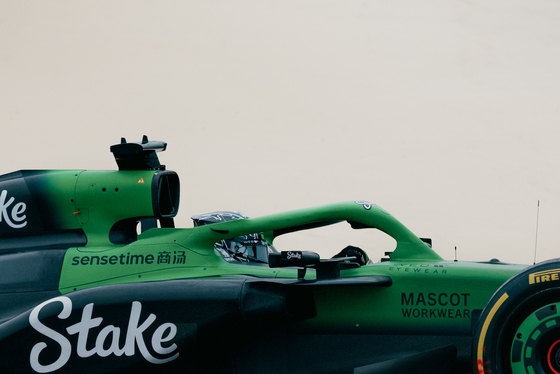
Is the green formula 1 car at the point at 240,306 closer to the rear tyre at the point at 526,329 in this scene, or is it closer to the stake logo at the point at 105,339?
the stake logo at the point at 105,339

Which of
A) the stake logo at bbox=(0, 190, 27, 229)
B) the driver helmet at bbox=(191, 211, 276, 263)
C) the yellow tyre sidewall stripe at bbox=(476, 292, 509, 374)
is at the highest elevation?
the stake logo at bbox=(0, 190, 27, 229)

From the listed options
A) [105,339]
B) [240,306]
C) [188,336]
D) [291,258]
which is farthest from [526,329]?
[105,339]

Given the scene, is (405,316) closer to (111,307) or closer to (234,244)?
(111,307)

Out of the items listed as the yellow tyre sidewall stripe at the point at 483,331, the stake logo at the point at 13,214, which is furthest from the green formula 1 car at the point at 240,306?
the yellow tyre sidewall stripe at the point at 483,331

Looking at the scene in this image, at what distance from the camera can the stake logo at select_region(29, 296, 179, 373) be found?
430cm

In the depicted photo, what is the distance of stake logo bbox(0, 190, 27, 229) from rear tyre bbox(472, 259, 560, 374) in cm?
369

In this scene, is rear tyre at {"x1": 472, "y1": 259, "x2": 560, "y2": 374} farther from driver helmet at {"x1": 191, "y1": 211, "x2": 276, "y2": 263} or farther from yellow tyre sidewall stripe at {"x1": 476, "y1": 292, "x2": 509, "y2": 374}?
driver helmet at {"x1": 191, "y1": 211, "x2": 276, "y2": 263}

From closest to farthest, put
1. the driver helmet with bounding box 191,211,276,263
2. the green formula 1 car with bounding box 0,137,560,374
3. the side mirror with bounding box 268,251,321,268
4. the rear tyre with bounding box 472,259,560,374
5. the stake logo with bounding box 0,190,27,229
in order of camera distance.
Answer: the rear tyre with bounding box 472,259,560,374
the green formula 1 car with bounding box 0,137,560,374
the side mirror with bounding box 268,251,321,268
the stake logo with bounding box 0,190,27,229
the driver helmet with bounding box 191,211,276,263

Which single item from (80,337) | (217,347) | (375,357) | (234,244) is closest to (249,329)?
(217,347)

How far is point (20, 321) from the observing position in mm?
4430

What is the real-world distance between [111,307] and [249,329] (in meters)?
0.97

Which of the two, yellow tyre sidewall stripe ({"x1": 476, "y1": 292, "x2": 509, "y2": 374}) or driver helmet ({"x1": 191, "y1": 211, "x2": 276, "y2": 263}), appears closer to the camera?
yellow tyre sidewall stripe ({"x1": 476, "y1": 292, "x2": 509, "y2": 374})

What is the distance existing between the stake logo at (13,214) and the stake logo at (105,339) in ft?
3.57

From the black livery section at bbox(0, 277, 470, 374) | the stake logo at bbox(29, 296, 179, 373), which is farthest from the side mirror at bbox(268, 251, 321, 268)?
the stake logo at bbox(29, 296, 179, 373)
